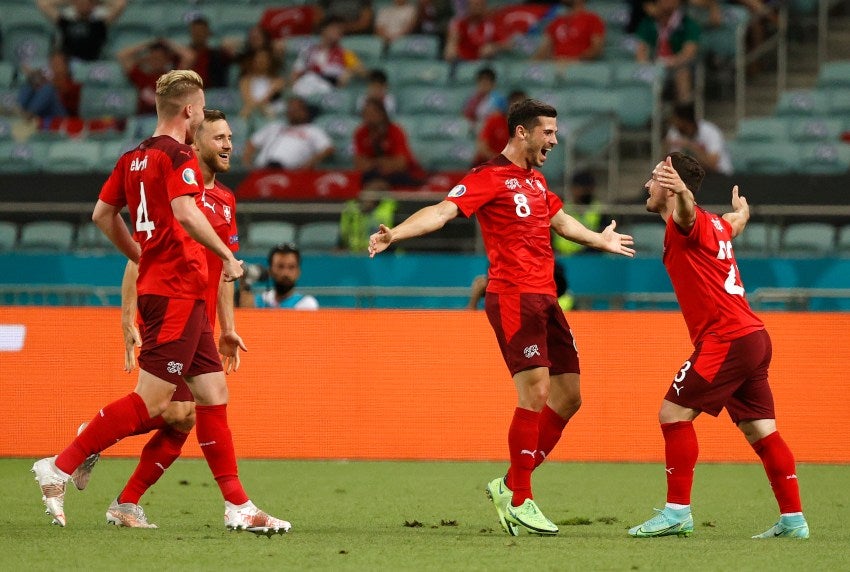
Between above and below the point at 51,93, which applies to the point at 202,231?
above

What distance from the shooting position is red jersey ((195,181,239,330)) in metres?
7.84

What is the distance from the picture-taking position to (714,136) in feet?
53.8

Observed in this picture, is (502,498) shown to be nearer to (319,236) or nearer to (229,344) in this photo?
(229,344)

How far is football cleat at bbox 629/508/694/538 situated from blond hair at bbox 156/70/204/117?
3.18m

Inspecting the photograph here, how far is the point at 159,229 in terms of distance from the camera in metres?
7.33

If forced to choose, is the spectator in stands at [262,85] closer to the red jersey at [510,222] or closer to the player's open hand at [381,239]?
the red jersey at [510,222]

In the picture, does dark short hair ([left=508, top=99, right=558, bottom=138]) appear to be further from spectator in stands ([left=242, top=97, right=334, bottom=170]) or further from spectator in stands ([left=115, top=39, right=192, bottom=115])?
spectator in stands ([left=115, top=39, right=192, bottom=115])

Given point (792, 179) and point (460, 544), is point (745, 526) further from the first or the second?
point (792, 179)

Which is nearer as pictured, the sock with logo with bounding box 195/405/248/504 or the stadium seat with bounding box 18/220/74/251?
the sock with logo with bounding box 195/405/248/504

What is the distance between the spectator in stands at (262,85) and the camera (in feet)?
59.9

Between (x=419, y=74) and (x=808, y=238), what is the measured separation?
5.72 meters

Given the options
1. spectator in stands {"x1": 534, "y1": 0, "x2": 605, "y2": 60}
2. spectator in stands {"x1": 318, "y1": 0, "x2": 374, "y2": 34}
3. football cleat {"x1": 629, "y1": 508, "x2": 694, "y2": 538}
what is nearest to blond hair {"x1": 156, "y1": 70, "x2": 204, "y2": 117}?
football cleat {"x1": 629, "y1": 508, "x2": 694, "y2": 538}

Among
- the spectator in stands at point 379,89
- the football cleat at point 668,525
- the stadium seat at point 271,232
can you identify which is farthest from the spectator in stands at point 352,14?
the football cleat at point 668,525

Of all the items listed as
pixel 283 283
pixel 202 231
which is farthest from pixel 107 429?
pixel 283 283
